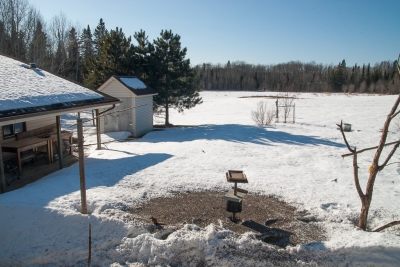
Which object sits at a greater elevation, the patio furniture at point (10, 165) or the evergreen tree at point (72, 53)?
the evergreen tree at point (72, 53)

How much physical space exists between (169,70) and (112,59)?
4031 millimetres

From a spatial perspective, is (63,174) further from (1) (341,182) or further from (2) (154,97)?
(2) (154,97)

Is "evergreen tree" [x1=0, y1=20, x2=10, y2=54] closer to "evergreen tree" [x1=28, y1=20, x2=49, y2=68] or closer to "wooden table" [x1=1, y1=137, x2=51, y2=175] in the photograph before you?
"evergreen tree" [x1=28, y1=20, x2=49, y2=68]

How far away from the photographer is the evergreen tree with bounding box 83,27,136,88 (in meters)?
19.8

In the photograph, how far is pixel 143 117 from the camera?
17.5m

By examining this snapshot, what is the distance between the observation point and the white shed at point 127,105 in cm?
1625

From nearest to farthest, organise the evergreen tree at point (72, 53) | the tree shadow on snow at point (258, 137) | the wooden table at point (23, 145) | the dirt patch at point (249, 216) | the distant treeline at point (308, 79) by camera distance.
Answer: the dirt patch at point (249, 216)
the wooden table at point (23, 145)
the tree shadow on snow at point (258, 137)
the evergreen tree at point (72, 53)
the distant treeline at point (308, 79)

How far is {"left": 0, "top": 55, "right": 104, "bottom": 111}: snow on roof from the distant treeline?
33.3 metres

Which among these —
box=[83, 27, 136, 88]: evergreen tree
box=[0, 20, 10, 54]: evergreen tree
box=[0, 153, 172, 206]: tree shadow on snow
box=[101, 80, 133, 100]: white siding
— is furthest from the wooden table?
box=[0, 20, 10, 54]: evergreen tree

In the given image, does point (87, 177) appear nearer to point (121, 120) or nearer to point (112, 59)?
point (121, 120)

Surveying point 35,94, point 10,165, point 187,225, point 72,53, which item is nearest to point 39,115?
point 35,94

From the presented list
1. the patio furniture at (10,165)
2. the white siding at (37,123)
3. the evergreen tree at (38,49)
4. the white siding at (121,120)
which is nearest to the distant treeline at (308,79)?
the evergreen tree at (38,49)

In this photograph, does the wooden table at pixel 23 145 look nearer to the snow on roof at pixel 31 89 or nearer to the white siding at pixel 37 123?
the white siding at pixel 37 123

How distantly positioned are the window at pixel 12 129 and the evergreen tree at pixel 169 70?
11358mm
